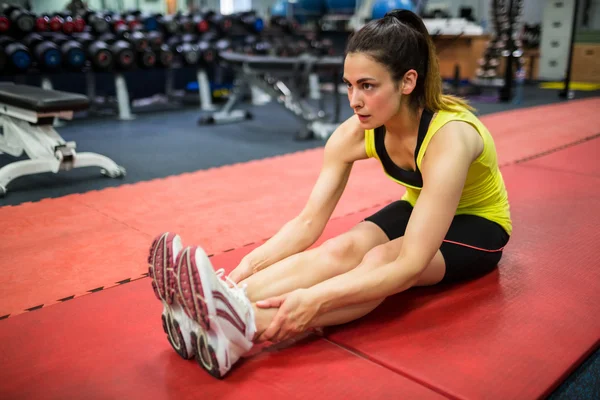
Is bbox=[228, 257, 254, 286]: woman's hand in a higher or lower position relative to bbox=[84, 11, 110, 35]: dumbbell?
lower

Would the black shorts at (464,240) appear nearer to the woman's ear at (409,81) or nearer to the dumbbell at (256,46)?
the woman's ear at (409,81)

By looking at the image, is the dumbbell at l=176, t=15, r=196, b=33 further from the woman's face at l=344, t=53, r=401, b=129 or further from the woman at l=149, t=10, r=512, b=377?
the woman's face at l=344, t=53, r=401, b=129

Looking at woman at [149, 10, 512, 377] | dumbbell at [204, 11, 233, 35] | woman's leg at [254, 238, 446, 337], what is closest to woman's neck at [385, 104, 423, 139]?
woman at [149, 10, 512, 377]

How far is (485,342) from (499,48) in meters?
5.84

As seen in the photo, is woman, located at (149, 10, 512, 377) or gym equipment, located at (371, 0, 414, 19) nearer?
woman, located at (149, 10, 512, 377)

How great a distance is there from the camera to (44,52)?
14.1 ft

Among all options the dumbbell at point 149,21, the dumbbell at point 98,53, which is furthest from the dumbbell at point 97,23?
the dumbbell at point 149,21

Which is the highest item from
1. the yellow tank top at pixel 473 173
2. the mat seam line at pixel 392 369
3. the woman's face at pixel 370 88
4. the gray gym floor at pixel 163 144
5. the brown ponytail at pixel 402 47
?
the brown ponytail at pixel 402 47

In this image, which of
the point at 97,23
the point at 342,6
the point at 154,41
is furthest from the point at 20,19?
the point at 342,6

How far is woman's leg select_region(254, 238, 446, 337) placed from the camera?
1.10 m

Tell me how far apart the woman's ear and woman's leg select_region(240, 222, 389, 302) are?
0.40 meters

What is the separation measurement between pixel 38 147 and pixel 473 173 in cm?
241

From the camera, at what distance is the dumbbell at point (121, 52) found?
4.66m

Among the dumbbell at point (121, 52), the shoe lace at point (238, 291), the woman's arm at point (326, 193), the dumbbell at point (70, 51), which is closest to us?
the shoe lace at point (238, 291)
